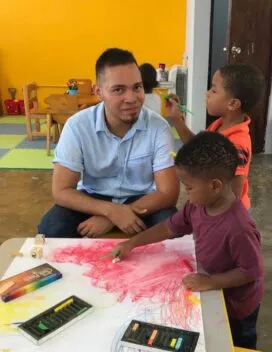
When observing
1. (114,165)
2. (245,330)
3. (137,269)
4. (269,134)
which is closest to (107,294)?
(137,269)

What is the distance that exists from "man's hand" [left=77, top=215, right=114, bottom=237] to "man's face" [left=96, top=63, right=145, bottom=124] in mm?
422

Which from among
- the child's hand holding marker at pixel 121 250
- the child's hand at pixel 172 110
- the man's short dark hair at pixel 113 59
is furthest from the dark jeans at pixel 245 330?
the man's short dark hair at pixel 113 59

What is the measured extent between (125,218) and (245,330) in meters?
0.57

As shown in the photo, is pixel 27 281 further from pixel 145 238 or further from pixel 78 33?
pixel 78 33

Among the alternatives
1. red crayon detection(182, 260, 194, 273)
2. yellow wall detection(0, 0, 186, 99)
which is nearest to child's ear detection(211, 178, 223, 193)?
red crayon detection(182, 260, 194, 273)

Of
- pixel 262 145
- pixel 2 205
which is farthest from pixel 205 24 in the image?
pixel 2 205

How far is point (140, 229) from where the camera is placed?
1539 millimetres

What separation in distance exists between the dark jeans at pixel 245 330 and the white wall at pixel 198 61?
3.56 metres

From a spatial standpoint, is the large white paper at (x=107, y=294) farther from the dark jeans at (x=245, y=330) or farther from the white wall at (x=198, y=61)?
the white wall at (x=198, y=61)

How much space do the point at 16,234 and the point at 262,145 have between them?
270 centimetres

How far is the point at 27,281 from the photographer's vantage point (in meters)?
1.04

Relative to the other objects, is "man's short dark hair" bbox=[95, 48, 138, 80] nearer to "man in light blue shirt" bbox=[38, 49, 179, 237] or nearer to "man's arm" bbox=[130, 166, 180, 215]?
"man in light blue shirt" bbox=[38, 49, 179, 237]

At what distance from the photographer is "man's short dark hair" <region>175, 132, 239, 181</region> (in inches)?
41.9

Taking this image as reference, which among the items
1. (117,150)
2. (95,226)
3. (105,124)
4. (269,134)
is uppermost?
(105,124)
